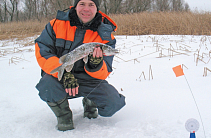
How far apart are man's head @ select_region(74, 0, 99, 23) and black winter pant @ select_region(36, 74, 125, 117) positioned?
670mm

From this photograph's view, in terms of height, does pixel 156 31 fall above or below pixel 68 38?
above

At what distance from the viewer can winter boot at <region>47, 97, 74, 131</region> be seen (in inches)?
71.7

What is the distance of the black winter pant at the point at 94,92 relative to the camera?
5.94 ft

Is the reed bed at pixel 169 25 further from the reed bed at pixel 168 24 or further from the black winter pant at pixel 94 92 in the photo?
the black winter pant at pixel 94 92

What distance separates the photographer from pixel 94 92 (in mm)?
1918

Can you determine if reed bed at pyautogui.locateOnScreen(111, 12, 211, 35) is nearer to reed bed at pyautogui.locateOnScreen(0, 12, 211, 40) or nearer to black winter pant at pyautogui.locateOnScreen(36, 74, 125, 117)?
reed bed at pyautogui.locateOnScreen(0, 12, 211, 40)

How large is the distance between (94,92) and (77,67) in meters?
0.35

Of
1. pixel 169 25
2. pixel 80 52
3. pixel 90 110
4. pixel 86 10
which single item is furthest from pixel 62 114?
pixel 169 25

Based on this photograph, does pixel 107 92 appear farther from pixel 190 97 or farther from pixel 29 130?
pixel 190 97

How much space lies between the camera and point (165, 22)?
8531 mm

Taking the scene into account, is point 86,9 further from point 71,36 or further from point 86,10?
point 71,36

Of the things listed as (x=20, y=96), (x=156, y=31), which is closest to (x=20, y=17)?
(x=156, y=31)

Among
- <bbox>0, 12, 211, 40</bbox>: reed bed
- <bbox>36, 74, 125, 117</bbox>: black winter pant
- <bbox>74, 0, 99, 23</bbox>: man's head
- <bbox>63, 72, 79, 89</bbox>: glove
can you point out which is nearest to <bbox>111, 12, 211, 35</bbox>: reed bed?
<bbox>0, 12, 211, 40</bbox>: reed bed

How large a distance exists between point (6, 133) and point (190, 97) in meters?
2.13
